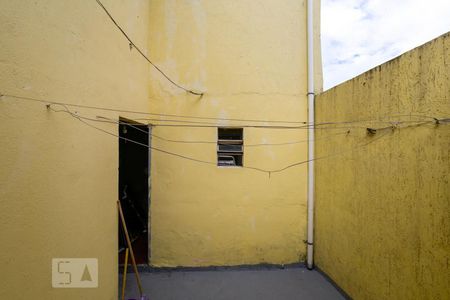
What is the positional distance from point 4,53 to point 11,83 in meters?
0.18

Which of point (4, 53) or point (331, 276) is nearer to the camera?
point (4, 53)

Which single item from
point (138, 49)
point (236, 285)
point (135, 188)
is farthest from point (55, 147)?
point (135, 188)

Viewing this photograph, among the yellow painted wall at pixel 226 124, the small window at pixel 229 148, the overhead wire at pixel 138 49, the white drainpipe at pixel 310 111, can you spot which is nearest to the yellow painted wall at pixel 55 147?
the overhead wire at pixel 138 49

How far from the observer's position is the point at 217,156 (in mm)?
4367

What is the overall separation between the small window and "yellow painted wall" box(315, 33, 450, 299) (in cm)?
147

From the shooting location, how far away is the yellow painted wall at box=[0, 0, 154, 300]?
5.13ft

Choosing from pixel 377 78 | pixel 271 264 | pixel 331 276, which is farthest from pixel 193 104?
pixel 331 276

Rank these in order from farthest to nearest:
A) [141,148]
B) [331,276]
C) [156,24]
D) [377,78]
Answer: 1. [141,148]
2. [156,24]
3. [331,276]
4. [377,78]

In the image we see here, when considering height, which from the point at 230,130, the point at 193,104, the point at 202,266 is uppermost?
the point at 193,104

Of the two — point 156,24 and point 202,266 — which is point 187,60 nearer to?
point 156,24

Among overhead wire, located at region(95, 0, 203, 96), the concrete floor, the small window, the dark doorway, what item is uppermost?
overhead wire, located at region(95, 0, 203, 96)

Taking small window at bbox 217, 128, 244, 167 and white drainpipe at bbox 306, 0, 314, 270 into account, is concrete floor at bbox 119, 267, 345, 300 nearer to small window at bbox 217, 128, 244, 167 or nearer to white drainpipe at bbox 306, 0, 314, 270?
white drainpipe at bbox 306, 0, 314, 270

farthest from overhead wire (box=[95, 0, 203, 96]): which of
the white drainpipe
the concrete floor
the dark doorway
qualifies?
the concrete floor

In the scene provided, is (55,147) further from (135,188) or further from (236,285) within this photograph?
(135,188)
